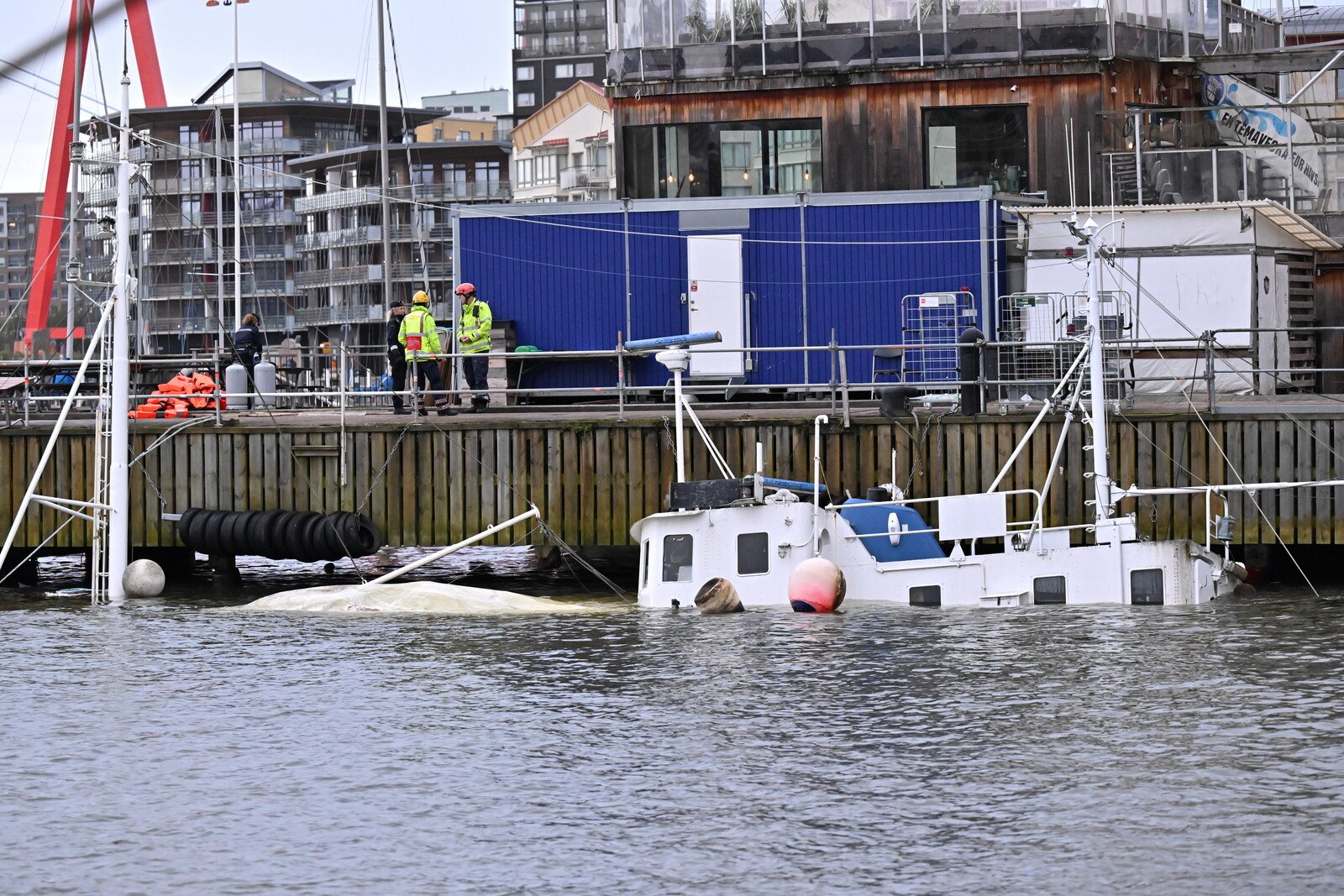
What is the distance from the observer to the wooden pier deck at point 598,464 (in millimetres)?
22953

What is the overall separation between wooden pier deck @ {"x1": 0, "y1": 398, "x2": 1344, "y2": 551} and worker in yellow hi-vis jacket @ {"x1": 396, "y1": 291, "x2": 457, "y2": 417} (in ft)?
3.00

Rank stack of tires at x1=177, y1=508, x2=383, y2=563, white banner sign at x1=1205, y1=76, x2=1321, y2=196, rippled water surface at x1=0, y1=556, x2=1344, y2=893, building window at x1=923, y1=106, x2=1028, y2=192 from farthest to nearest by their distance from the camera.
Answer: white banner sign at x1=1205, y1=76, x2=1321, y2=196, building window at x1=923, y1=106, x2=1028, y2=192, stack of tires at x1=177, y1=508, x2=383, y2=563, rippled water surface at x1=0, y1=556, x2=1344, y2=893

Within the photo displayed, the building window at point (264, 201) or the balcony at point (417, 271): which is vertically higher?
the building window at point (264, 201)

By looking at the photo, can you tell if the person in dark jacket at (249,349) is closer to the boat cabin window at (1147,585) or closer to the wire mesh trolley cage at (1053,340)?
the wire mesh trolley cage at (1053,340)

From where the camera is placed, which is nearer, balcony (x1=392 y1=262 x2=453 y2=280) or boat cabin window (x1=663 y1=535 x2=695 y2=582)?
boat cabin window (x1=663 y1=535 x2=695 y2=582)

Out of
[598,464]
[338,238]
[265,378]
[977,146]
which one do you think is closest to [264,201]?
[338,238]

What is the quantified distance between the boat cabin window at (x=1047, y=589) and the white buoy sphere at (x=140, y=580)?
12118mm

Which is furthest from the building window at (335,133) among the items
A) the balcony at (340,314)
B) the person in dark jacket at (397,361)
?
the person in dark jacket at (397,361)

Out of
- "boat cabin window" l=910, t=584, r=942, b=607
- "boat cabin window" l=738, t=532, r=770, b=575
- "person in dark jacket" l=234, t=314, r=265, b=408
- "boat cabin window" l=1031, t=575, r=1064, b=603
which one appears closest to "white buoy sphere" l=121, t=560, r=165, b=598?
"person in dark jacket" l=234, t=314, r=265, b=408

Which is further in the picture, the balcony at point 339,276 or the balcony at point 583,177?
the balcony at point 339,276

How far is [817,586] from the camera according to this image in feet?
70.5

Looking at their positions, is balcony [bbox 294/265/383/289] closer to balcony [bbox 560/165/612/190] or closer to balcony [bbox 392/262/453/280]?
balcony [bbox 392/262/453/280]

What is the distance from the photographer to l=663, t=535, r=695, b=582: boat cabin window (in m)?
22.4

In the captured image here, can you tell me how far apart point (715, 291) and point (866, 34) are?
6733mm
